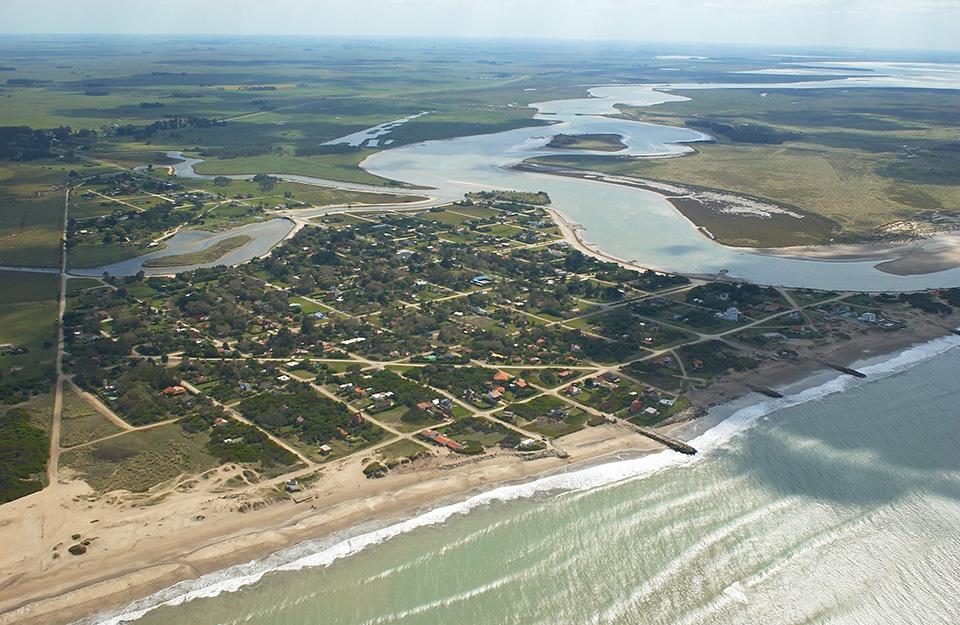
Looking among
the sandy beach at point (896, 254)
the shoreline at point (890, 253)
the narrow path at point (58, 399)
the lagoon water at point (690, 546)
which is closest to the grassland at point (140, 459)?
the narrow path at point (58, 399)

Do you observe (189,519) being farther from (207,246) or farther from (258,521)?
(207,246)

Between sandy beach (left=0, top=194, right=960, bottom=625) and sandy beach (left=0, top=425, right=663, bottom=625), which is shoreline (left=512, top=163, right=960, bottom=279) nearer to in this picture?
sandy beach (left=0, top=194, right=960, bottom=625)

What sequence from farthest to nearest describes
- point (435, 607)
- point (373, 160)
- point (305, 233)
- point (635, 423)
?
point (373, 160), point (305, 233), point (635, 423), point (435, 607)

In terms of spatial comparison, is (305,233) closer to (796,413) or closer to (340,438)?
(340,438)

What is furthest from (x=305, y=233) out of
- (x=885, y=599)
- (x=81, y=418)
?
(x=885, y=599)

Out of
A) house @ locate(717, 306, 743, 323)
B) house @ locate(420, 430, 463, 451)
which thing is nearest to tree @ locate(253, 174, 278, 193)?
house @ locate(717, 306, 743, 323)

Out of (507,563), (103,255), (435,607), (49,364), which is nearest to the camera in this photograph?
(435,607)
